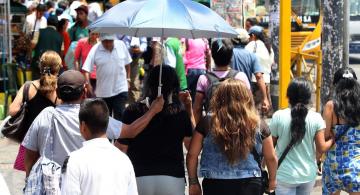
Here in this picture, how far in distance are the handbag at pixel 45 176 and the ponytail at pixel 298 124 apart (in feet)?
6.90

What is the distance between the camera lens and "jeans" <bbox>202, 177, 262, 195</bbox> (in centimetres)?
550

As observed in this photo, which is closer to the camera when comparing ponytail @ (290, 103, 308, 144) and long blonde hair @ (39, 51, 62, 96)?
long blonde hair @ (39, 51, 62, 96)

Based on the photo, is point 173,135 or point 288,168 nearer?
point 173,135

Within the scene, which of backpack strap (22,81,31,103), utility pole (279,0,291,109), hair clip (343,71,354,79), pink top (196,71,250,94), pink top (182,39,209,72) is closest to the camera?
backpack strap (22,81,31,103)

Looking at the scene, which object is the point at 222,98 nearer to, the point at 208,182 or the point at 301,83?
the point at 208,182

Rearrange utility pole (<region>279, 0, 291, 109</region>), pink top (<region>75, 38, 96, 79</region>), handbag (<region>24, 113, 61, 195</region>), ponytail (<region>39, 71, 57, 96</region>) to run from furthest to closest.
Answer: pink top (<region>75, 38, 96, 79</region>), utility pole (<region>279, 0, 291, 109</region>), ponytail (<region>39, 71, 57, 96</region>), handbag (<region>24, 113, 61, 195</region>)

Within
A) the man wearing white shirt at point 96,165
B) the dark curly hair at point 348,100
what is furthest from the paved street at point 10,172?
the man wearing white shirt at point 96,165

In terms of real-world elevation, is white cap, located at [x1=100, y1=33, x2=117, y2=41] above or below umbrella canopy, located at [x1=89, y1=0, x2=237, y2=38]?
below

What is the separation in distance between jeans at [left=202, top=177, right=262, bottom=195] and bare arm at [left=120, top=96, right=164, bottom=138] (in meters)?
0.62

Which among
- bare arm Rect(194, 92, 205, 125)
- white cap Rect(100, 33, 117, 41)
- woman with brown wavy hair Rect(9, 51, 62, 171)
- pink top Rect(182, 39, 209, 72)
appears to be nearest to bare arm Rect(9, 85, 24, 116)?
woman with brown wavy hair Rect(9, 51, 62, 171)

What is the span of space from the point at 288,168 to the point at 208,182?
129 cm

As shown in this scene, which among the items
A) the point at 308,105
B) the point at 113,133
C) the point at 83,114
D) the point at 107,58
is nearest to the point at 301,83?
the point at 308,105

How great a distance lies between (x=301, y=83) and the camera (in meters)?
6.67

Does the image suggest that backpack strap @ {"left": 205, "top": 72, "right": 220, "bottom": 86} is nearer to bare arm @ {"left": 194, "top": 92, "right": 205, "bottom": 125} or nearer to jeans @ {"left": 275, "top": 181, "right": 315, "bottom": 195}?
bare arm @ {"left": 194, "top": 92, "right": 205, "bottom": 125}
